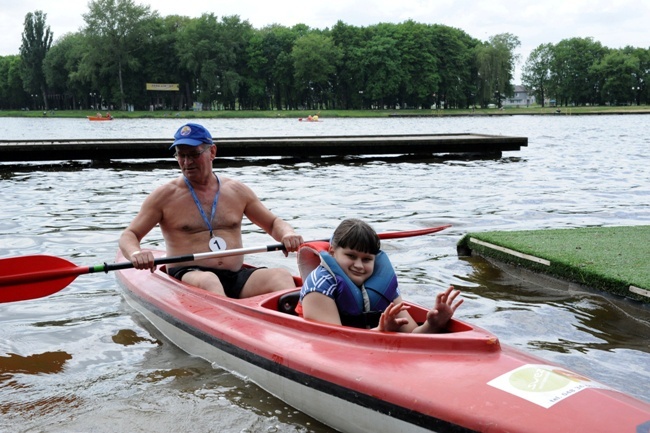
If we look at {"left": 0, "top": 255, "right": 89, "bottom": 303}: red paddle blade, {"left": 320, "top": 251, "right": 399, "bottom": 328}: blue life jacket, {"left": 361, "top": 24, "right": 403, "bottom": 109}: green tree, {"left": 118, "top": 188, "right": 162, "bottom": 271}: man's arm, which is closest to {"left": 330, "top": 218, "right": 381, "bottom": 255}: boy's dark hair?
{"left": 320, "top": 251, "right": 399, "bottom": 328}: blue life jacket

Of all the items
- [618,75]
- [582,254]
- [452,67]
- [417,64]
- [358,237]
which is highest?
[417,64]

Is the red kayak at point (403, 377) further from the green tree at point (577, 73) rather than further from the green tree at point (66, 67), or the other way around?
the green tree at point (577, 73)

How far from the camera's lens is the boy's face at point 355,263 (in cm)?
399

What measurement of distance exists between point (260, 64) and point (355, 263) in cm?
8663

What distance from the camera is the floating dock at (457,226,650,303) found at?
591 cm

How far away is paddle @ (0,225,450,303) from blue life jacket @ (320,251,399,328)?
1.30 meters

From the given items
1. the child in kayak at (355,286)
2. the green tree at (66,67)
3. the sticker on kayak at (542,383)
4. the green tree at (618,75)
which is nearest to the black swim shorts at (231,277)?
the child in kayak at (355,286)

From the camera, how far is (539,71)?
115 meters

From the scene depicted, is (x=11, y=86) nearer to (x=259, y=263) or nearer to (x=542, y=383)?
(x=259, y=263)

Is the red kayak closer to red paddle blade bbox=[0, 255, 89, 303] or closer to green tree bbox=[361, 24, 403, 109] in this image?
red paddle blade bbox=[0, 255, 89, 303]

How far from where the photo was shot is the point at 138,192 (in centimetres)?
1398

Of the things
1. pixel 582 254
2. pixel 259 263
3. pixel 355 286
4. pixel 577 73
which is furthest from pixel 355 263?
pixel 577 73

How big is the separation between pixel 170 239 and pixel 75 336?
121 centimetres

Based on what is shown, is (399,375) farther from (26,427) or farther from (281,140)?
Answer: (281,140)
